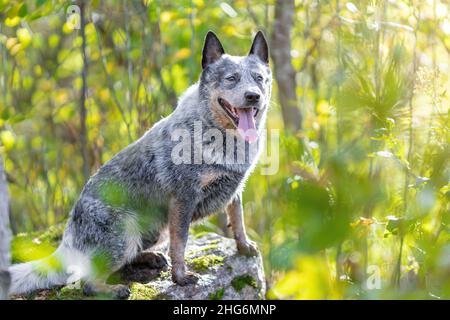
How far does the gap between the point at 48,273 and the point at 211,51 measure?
1937 millimetres

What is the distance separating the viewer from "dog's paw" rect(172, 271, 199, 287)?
420 centimetres

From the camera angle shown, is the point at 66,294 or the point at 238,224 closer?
the point at 66,294

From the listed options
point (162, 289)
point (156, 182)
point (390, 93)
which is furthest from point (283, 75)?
point (390, 93)

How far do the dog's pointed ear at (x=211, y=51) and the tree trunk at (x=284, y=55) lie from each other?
2.40 meters

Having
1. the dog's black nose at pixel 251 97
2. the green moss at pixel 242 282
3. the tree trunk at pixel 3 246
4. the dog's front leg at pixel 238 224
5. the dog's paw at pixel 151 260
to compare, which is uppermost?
the dog's black nose at pixel 251 97

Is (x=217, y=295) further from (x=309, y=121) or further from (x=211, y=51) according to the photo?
(x=309, y=121)

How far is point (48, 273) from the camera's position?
4.24m

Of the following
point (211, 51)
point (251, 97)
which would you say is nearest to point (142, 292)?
Result: point (251, 97)

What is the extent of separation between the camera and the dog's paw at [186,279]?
13.8 ft

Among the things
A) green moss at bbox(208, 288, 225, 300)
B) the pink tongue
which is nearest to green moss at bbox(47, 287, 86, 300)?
green moss at bbox(208, 288, 225, 300)

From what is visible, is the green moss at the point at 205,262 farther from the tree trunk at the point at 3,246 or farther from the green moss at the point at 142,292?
the tree trunk at the point at 3,246

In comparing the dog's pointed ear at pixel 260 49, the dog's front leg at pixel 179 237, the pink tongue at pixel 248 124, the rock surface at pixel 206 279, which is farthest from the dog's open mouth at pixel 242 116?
the rock surface at pixel 206 279

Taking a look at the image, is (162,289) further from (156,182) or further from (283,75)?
(283,75)

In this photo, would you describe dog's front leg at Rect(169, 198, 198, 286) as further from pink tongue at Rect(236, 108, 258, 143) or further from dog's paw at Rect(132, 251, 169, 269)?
pink tongue at Rect(236, 108, 258, 143)
